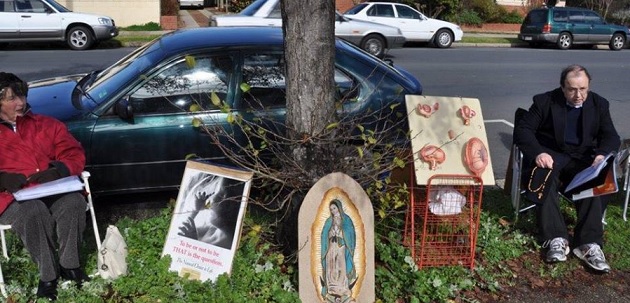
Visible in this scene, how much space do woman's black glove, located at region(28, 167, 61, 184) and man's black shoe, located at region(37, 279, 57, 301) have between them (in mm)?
621

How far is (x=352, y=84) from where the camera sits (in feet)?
17.3

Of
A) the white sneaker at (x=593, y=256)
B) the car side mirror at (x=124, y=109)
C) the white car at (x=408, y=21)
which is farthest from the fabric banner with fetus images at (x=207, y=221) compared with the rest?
the white car at (x=408, y=21)

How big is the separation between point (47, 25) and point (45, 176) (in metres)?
13.8

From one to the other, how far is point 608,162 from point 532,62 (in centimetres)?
1247

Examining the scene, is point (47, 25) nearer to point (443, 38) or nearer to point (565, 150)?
point (443, 38)

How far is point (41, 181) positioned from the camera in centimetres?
386

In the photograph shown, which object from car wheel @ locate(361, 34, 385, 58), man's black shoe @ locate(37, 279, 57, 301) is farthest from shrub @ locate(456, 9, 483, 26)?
man's black shoe @ locate(37, 279, 57, 301)

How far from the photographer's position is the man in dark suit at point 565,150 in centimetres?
444

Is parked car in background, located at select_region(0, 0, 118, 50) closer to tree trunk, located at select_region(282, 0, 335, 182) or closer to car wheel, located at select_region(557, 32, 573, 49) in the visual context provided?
tree trunk, located at select_region(282, 0, 335, 182)

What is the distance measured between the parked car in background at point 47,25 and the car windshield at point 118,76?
38.5ft

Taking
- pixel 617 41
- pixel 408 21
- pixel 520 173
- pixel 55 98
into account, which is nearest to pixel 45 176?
pixel 55 98

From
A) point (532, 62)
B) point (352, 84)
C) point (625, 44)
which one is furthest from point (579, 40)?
point (352, 84)

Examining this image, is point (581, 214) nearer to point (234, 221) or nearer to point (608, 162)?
point (608, 162)

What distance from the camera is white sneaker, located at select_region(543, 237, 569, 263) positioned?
4.32m
